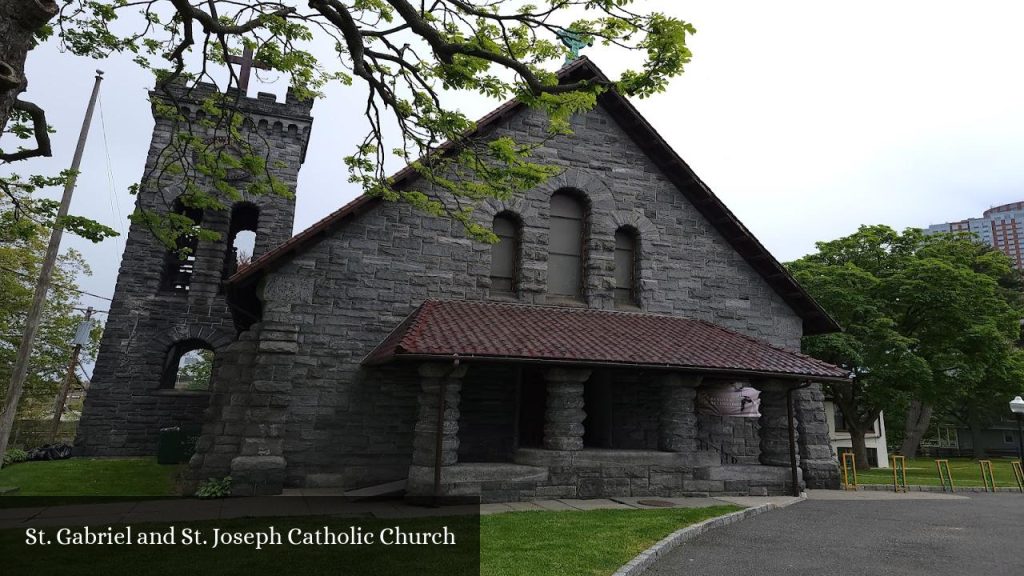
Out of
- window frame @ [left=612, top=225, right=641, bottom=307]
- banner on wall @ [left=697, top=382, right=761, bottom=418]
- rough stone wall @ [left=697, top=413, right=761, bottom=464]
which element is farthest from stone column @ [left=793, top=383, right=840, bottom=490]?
window frame @ [left=612, top=225, right=641, bottom=307]

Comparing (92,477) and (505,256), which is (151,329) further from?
(505,256)

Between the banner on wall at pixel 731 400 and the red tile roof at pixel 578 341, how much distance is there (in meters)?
0.66

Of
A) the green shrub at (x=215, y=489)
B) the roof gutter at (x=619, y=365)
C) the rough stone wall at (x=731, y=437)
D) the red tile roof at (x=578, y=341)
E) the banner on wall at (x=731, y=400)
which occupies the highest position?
the red tile roof at (x=578, y=341)

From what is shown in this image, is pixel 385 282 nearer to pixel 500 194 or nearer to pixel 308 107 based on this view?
pixel 500 194

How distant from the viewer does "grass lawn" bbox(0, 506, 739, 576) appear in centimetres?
523

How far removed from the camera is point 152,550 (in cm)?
586

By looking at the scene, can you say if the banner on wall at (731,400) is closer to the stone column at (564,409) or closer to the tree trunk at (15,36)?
the stone column at (564,409)

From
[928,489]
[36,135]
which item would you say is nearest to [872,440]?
[928,489]

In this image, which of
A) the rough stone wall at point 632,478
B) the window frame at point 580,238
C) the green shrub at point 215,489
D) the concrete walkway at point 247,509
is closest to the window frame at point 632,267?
the window frame at point 580,238

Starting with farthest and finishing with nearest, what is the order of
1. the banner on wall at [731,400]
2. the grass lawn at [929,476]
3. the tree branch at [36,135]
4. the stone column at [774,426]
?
the grass lawn at [929,476] < the stone column at [774,426] < the banner on wall at [731,400] < the tree branch at [36,135]

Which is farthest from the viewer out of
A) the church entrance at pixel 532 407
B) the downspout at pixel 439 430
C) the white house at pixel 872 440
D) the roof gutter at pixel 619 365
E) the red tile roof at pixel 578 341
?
the white house at pixel 872 440

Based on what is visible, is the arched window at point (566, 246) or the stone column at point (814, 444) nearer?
the stone column at point (814, 444)

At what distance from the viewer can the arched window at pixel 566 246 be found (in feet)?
42.0

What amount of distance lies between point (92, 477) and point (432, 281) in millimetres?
8468
